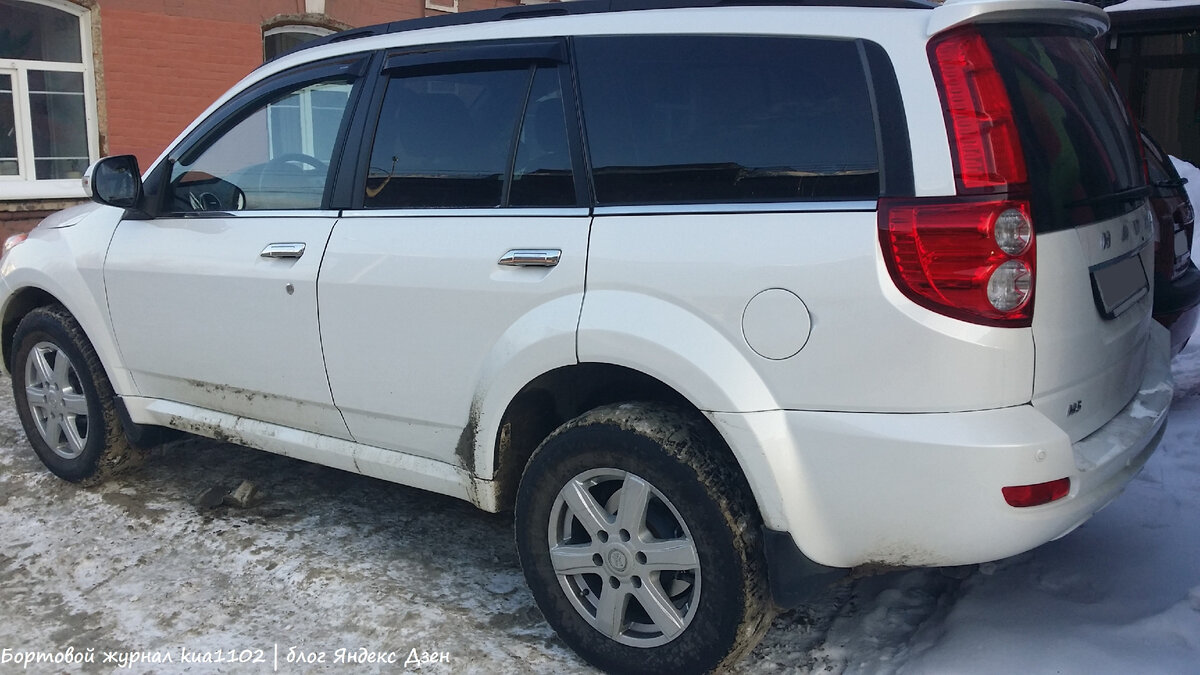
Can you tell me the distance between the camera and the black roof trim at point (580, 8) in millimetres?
2428

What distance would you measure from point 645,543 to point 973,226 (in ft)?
3.73

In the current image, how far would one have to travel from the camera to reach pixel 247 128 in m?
3.75

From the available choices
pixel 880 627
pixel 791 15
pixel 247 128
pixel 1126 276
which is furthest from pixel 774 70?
pixel 247 128

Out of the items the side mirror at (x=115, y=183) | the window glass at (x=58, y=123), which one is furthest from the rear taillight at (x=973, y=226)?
the window glass at (x=58, y=123)

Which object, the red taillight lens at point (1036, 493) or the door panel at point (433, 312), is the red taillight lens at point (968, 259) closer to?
the red taillight lens at point (1036, 493)

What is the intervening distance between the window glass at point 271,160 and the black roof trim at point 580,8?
241 mm

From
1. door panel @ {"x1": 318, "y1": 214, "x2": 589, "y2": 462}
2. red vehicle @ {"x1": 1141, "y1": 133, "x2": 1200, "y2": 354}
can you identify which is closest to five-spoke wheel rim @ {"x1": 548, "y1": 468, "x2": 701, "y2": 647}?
door panel @ {"x1": 318, "y1": 214, "x2": 589, "y2": 462}

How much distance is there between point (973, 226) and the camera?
7.09 feet

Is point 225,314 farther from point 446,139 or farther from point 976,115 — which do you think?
point 976,115

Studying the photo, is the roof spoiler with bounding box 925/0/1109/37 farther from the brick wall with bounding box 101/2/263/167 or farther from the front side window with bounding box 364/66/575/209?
the brick wall with bounding box 101/2/263/167

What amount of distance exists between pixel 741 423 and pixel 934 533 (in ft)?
1.65

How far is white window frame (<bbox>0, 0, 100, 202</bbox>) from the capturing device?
29.1ft

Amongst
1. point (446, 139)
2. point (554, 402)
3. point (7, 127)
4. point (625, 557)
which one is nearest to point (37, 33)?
point (7, 127)

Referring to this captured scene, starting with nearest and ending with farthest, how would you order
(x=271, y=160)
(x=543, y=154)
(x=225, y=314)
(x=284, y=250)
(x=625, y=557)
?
(x=625, y=557), (x=543, y=154), (x=284, y=250), (x=225, y=314), (x=271, y=160)
